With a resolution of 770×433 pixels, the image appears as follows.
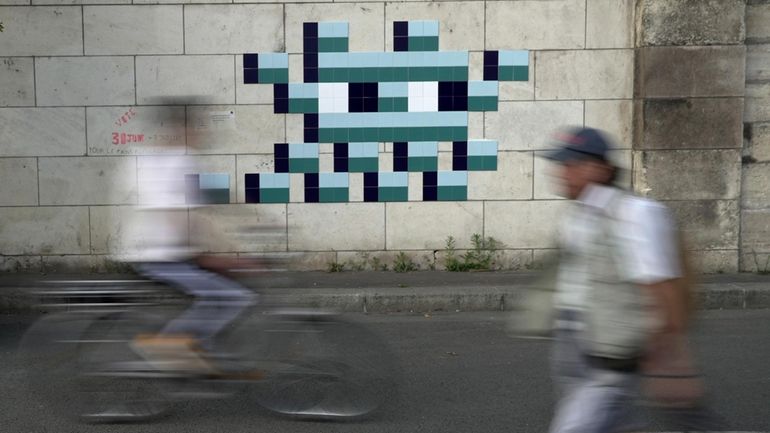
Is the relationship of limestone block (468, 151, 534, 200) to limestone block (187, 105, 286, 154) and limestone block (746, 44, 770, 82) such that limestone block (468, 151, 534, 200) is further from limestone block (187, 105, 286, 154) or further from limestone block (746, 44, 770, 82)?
limestone block (746, 44, 770, 82)

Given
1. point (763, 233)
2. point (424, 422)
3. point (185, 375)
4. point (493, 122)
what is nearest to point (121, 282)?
point (185, 375)

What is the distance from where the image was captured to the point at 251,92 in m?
10.0

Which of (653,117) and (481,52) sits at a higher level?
(481,52)

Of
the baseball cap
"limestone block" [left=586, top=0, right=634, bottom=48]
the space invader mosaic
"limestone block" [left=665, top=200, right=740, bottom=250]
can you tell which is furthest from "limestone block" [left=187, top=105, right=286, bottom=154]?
the baseball cap

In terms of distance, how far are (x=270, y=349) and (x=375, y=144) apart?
5250 mm

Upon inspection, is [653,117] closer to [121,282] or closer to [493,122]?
[493,122]

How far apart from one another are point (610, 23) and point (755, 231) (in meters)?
2.96

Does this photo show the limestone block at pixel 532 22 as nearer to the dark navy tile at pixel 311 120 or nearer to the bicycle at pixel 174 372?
the dark navy tile at pixel 311 120

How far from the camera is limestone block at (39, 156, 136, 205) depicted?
10000 mm

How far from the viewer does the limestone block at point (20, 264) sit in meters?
10.0

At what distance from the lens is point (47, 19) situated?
981cm

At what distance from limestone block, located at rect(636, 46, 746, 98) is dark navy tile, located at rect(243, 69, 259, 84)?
173 inches

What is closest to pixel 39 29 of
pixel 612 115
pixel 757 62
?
pixel 612 115

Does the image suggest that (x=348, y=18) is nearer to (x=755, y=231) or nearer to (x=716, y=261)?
(x=716, y=261)
